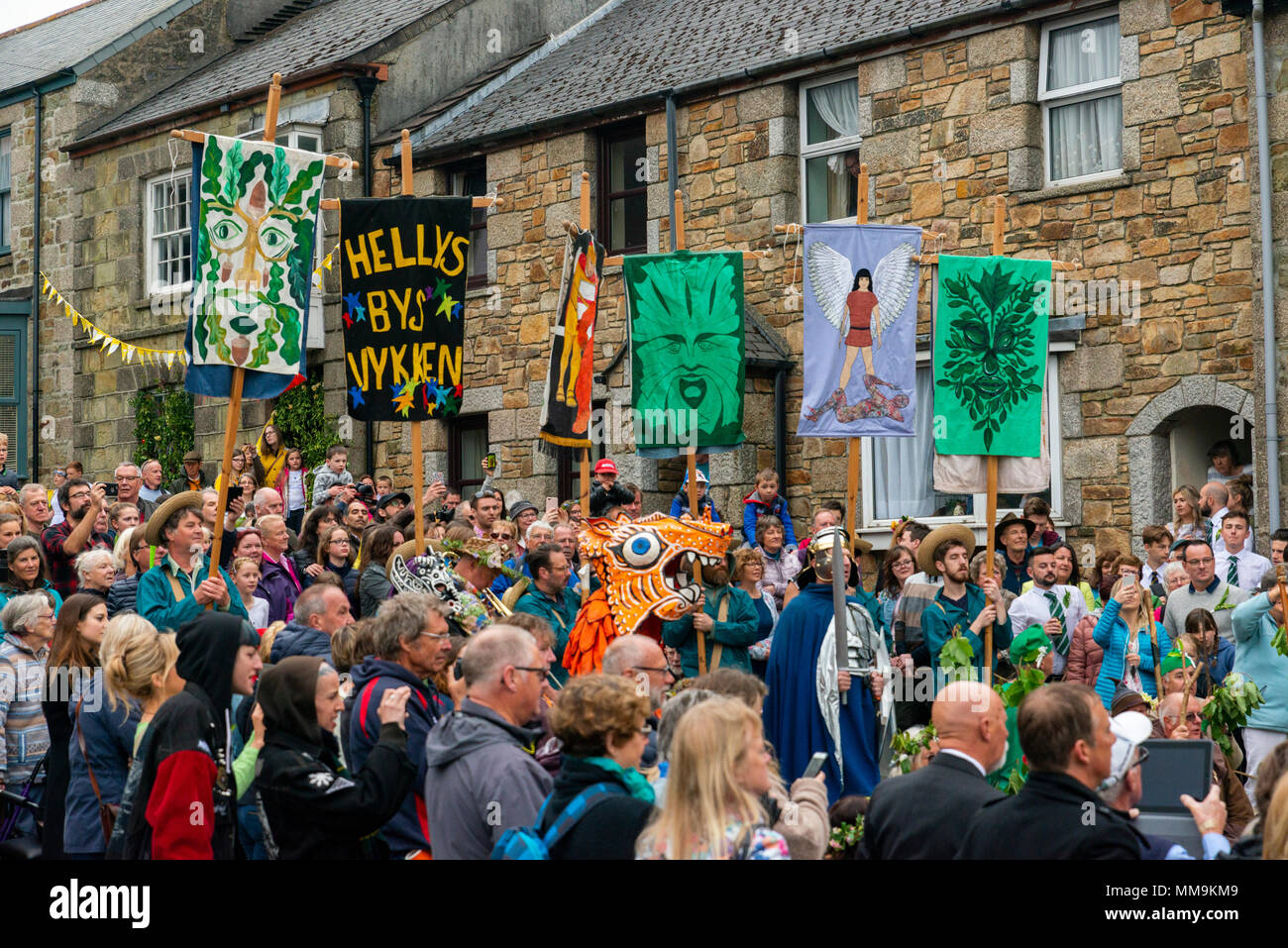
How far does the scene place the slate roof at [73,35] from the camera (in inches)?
965

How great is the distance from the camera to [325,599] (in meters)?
7.92

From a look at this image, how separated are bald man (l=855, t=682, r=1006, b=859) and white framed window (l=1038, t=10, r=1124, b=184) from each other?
10433mm

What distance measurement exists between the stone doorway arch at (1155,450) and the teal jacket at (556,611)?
6.08m

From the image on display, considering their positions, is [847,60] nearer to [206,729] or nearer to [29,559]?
[29,559]

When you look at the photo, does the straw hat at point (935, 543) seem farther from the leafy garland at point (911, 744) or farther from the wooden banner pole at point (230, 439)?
the wooden banner pole at point (230, 439)

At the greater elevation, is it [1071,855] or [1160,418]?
[1160,418]

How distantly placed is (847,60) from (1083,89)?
8.00 ft

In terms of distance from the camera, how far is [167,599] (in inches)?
364

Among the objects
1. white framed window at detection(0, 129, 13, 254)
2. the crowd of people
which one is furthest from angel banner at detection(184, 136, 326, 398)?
white framed window at detection(0, 129, 13, 254)

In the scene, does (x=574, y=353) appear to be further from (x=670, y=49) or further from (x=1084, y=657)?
(x=670, y=49)

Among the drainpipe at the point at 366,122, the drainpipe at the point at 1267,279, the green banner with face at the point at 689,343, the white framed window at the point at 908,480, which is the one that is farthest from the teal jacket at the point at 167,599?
the drainpipe at the point at 366,122

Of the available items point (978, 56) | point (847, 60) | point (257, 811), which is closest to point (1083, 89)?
point (978, 56)

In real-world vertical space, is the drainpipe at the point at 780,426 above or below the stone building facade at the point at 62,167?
below

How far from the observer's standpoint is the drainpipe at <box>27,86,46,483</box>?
79.5ft
